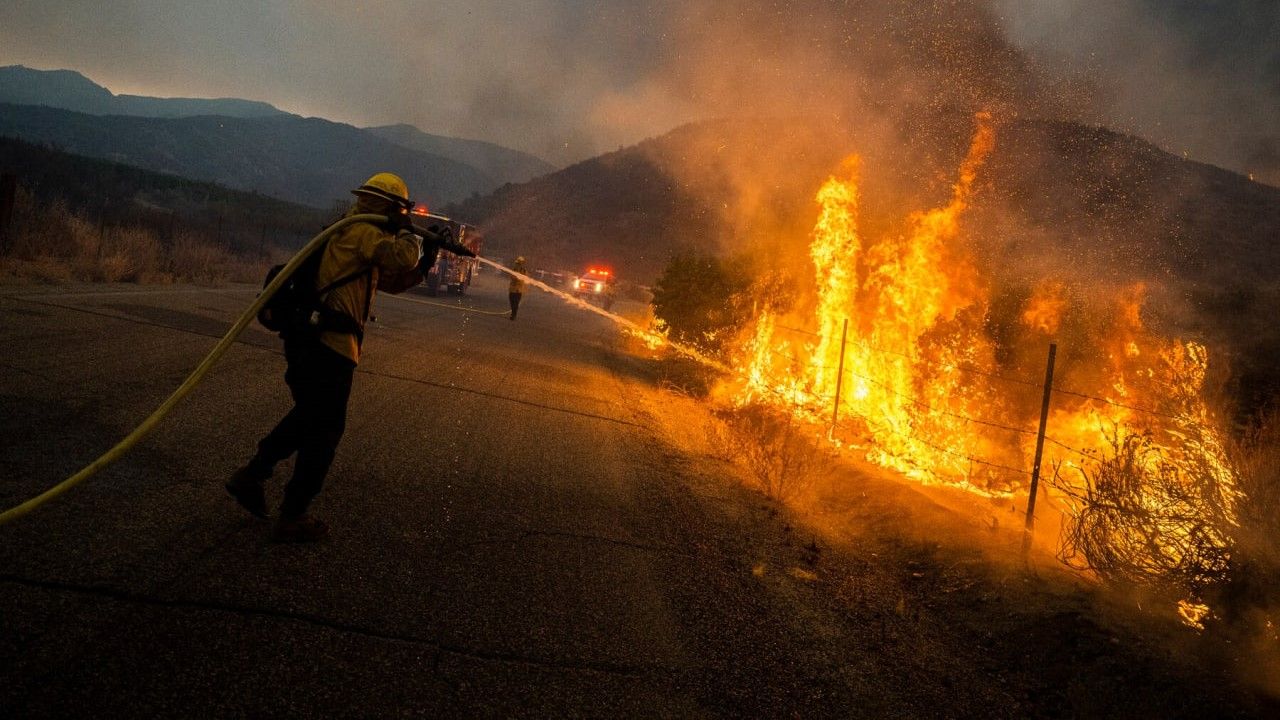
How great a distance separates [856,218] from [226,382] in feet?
30.4

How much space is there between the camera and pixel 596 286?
132ft

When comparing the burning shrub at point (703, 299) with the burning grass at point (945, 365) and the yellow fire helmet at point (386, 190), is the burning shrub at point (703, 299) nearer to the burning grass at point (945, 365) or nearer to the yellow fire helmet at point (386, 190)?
the burning grass at point (945, 365)

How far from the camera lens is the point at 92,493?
4383mm

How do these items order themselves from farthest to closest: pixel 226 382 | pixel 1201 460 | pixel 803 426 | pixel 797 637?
pixel 803 426 → pixel 226 382 → pixel 1201 460 → pixel 797 637

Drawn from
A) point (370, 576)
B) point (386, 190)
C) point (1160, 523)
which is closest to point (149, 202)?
point (386, 190)

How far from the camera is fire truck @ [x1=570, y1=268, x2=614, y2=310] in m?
39.6

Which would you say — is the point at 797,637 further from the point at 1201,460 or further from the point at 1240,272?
the point at 1240,272

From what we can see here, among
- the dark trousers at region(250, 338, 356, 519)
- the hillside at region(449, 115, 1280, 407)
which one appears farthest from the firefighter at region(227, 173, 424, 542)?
the hillside at region(449, 115, 1280, 407)

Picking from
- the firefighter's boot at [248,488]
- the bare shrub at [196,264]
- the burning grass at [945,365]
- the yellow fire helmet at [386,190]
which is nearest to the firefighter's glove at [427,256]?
the yellow fire helmet at [386,190]

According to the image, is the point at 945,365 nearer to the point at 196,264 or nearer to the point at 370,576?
the point at 370,576

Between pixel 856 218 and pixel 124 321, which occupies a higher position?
pixel 856 218

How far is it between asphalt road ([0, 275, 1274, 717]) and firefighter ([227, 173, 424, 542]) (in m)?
0.21

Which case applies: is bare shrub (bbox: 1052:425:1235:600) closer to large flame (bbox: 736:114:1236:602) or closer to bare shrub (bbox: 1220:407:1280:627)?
bare shrub (bbox: 1220:407:1280:627)

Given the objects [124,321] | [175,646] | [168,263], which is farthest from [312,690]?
[168,263]
